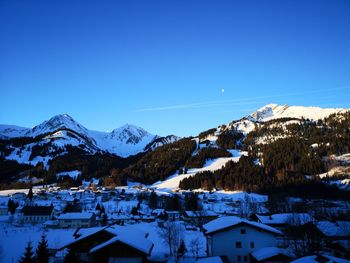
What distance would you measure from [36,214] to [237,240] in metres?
70.6

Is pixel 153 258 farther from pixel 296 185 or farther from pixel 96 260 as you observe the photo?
pixel 296 185

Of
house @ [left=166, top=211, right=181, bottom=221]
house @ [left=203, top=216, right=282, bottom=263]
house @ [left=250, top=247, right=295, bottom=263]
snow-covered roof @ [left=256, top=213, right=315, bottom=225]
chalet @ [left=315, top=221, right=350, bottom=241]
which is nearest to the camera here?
house @ [left=250, top=247, right=295, bottom=263]

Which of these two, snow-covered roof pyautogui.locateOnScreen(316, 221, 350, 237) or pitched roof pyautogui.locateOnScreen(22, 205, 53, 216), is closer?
snow-covered roof pyautogui.locateOnScreen(316, 221, 350, 237)

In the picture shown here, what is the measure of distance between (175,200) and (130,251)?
276 ft

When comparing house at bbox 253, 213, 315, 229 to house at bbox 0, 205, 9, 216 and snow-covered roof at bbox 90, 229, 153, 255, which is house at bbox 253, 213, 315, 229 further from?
house at bbox 0, 205, 9, 216

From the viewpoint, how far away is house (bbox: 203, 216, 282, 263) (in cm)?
3356

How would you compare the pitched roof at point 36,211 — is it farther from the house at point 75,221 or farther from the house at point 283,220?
the house at point 283,220

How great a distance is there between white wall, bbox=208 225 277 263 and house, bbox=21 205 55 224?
2576 inches

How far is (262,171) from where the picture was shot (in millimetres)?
168375

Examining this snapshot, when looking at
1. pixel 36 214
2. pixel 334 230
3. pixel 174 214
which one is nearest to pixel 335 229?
pixel 334 230

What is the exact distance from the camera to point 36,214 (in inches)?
3354

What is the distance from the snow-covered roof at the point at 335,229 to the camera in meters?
46.4

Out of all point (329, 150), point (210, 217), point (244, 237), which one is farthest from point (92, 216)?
point (329, 150)

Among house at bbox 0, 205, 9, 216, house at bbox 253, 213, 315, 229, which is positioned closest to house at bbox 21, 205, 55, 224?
house at bbox 0, 205, 9, 216
